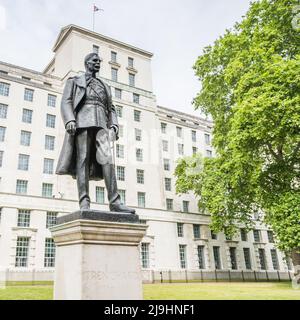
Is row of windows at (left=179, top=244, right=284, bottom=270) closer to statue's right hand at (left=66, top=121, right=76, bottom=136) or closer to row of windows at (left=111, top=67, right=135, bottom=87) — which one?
row of windows at (left=111, top=67, right=135, bottom=87)

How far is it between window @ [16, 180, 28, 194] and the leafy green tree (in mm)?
19184

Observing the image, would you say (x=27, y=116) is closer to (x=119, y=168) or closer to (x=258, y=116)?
(x=119, y=168)

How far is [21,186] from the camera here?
113 ft

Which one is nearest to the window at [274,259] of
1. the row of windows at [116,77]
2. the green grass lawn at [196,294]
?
the green grass lawn at [196,294]

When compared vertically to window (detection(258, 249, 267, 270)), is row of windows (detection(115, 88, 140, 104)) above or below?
above

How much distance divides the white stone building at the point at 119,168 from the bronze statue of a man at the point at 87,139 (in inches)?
1096

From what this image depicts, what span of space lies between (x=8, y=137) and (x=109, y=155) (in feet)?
107

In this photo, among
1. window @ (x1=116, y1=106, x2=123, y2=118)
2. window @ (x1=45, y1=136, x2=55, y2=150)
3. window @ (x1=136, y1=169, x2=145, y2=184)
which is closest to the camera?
window @ (x1=45, y1=136, x2=55, y2=150)

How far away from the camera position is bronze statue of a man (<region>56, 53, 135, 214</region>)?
585 cm

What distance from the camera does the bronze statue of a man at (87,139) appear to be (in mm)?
5852

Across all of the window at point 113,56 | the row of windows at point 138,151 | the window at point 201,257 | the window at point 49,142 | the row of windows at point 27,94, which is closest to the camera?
the row of windows at point 27,94

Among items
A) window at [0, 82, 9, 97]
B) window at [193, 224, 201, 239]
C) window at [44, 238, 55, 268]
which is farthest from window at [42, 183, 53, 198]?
window at [193, 224, 201, 239]

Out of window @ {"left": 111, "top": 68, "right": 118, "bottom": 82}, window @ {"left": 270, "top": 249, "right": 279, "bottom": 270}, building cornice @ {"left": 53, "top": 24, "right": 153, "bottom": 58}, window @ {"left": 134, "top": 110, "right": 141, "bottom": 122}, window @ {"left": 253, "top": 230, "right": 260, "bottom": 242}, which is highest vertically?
building cornice @ {"left": 53, "top": 24, "right": 153, "bottom": 58}

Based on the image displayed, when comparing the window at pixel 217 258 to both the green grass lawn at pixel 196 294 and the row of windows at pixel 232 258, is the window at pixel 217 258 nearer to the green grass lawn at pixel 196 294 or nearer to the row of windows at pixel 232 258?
the row of windows at pixel 232 258
